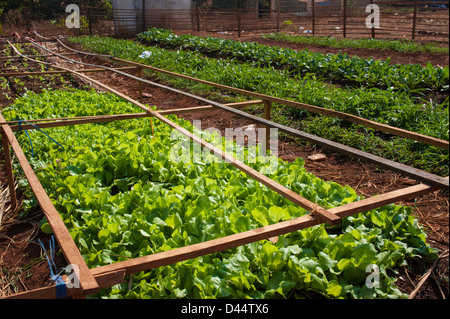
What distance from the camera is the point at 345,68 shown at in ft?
29.5

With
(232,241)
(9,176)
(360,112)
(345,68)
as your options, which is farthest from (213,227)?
(345,68)

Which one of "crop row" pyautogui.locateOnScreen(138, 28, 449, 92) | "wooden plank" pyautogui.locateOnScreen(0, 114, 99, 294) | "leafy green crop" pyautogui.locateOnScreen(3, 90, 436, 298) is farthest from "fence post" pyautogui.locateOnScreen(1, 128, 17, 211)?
"crop row" pyautogui.locateOnScreen(138, 28, 449, 92)

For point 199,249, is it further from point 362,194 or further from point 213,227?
point 362,194

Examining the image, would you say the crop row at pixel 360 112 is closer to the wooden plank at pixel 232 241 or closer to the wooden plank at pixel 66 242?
the wooden plank at pixel 232 241

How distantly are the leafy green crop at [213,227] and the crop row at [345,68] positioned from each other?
2.28 meters

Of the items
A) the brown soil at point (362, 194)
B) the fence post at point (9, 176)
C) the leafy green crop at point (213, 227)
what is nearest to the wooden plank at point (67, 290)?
the leafy green crop at point (213, 227)

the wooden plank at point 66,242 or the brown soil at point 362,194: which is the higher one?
the wooden plank at point 66,242

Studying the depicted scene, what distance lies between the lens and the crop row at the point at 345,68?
24.1 feet

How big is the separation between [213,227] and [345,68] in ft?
23.5

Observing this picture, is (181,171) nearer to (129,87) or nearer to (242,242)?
(242,242)

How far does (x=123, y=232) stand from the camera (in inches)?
117

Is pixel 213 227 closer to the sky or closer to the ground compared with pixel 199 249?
closer to the ground

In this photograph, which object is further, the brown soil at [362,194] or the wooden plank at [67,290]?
the brown soil at [362,194]

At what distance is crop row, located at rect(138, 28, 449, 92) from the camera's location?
289 inches
